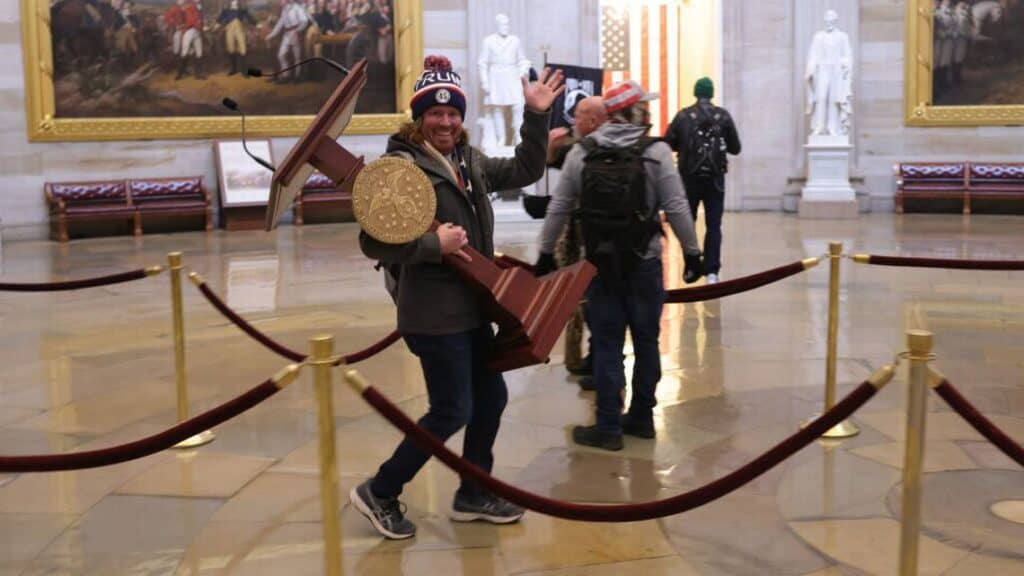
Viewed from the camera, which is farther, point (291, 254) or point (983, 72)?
point (983, 72)

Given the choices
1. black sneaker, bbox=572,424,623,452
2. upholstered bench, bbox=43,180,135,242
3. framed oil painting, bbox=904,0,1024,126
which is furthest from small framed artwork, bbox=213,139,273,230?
black sneaker, bbox=572,424,623,452

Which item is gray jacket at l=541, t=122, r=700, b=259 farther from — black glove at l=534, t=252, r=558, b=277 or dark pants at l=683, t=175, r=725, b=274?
dark pants at l=683, t=175, r=725, b=274

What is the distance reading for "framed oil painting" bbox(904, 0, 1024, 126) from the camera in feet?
61.8

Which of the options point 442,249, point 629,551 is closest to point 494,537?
point 629,551

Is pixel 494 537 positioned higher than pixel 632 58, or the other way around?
pixel 632 58

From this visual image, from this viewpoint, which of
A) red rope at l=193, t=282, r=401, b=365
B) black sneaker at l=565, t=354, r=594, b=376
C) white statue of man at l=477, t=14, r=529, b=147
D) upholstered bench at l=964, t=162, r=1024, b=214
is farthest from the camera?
upholstered bench at l=964, t=162, r=1024, b=214

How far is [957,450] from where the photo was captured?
18.0 ft

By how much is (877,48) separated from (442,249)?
17.1m

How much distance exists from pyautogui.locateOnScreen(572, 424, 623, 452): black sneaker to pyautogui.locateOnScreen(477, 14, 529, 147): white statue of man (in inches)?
489

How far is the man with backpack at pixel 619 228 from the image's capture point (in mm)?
5488

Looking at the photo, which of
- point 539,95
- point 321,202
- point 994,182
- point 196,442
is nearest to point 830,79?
point 994,182

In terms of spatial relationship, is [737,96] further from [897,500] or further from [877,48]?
[897,500]

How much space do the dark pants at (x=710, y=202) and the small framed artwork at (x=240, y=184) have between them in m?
9.18

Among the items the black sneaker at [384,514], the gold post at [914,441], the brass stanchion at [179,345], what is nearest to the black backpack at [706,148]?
the brass stanchion at [179,345]
